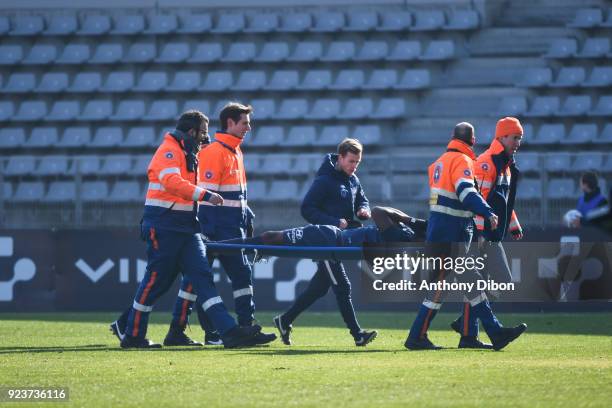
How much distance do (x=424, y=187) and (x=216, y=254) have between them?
920 centimetres

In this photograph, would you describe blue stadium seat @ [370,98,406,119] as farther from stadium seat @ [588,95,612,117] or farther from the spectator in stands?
the spectator in stands

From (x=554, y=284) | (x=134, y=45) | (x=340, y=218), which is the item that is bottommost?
(x=554, y=284)

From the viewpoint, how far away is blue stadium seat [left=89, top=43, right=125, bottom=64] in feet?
89.1

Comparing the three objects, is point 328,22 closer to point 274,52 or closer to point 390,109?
point 274,52

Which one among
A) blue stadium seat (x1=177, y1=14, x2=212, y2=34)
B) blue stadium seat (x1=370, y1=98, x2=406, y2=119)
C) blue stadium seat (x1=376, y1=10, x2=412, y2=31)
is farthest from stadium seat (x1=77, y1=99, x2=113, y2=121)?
blue stadium seat (x1=376, y1=10, x2=412, y2=31)

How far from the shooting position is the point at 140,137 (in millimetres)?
25672

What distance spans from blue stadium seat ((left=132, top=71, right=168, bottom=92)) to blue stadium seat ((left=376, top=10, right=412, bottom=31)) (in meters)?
4.40

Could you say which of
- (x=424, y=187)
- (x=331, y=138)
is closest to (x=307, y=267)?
(x=424, y=187)

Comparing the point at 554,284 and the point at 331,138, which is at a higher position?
the point at 331,138

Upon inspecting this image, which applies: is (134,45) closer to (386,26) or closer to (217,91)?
(217,91)

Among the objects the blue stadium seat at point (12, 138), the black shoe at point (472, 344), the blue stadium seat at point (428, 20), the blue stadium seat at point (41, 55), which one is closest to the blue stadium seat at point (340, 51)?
the blue stadium seat at point (428, 20)

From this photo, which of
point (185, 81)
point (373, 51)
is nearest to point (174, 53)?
point (185, 81)

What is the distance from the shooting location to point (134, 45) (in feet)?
90.3

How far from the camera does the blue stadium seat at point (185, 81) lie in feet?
86.5
